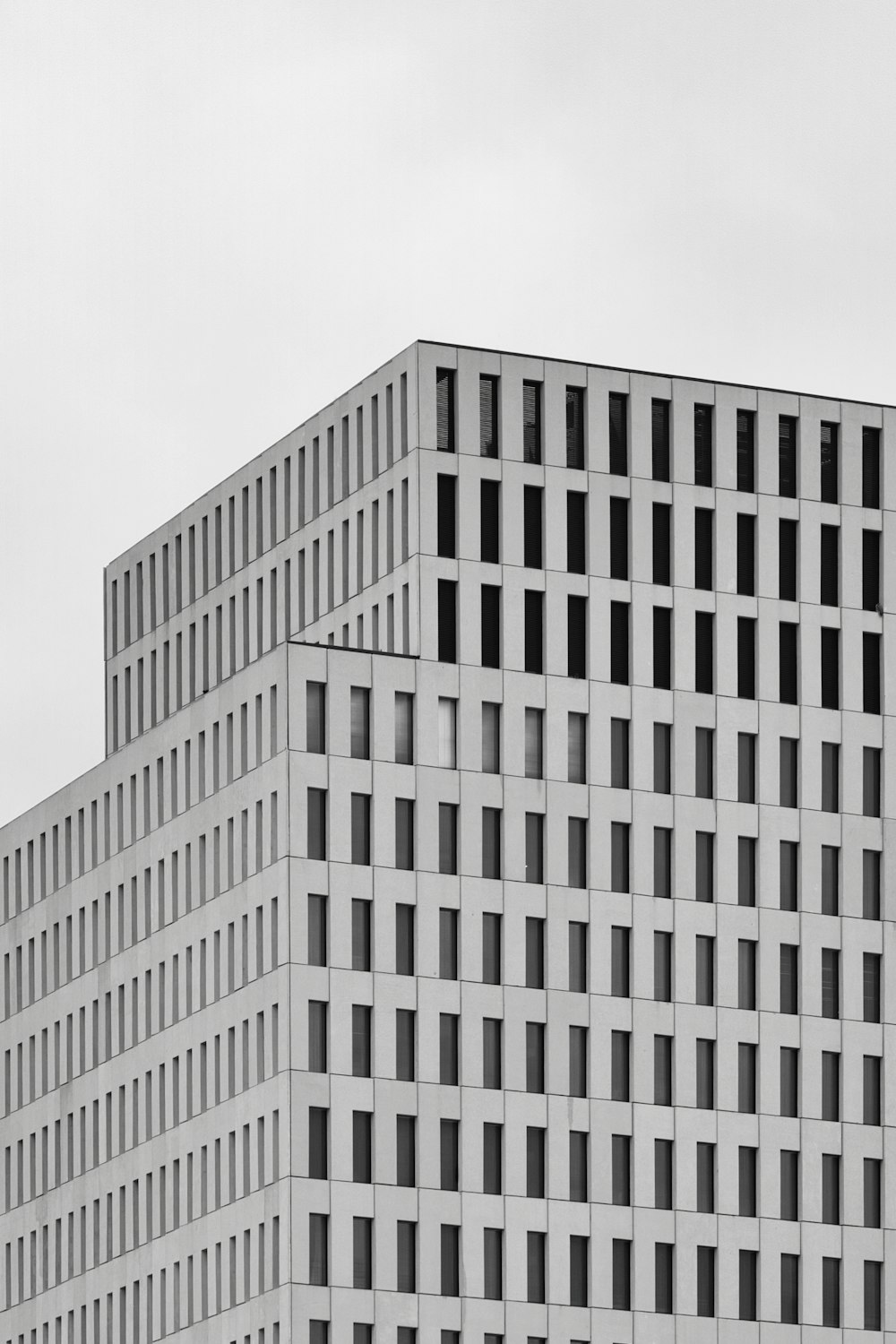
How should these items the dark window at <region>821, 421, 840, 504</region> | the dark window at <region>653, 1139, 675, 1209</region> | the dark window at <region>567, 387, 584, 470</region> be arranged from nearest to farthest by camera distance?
1. the dark window at <region>653, 1139, 675, 1209</region>
2. the dark window at <region>567, 387, 584, 470</region>
3. the dark window at <region>821, 421, 840, 504</region>

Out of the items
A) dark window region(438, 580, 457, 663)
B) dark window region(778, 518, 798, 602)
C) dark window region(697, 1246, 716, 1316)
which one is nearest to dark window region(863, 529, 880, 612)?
dark window region(778, 518, 798, 602)

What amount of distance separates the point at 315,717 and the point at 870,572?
22.2m

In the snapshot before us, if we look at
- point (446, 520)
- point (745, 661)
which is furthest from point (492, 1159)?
point (446, 520)

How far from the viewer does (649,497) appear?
130 m

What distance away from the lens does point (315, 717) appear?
123 meters

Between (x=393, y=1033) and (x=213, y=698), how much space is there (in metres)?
14.7

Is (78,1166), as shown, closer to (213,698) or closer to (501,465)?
(213,698)

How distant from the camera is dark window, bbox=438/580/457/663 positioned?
413 feet

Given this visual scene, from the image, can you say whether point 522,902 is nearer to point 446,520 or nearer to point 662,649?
point 662,649

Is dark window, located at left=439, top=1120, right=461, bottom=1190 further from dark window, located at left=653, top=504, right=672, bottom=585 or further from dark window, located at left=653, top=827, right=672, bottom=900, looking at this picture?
dark window, located at left=653, top=504, right=672, bottom=585

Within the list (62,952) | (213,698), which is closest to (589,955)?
(213,698)

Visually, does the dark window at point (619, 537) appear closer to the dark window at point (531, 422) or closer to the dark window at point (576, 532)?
the dark window at point (576, 532)

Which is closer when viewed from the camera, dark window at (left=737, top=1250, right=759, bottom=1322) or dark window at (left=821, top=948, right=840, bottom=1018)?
dark window at (left=737, top=1250, right=759, bottom=1322)

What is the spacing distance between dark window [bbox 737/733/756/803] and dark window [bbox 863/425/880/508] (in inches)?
398
